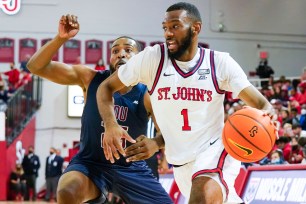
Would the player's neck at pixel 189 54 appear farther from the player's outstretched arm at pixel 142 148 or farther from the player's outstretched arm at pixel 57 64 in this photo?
the player's outstretched arm at pixel 57 64

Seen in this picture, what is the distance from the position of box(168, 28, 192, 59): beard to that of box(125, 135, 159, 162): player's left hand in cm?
73

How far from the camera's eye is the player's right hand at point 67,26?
5.25 m

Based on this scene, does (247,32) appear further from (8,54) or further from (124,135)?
(124,135)

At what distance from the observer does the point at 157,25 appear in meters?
26.3

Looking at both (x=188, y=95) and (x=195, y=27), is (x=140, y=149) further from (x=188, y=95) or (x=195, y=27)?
(x=195, y=27)

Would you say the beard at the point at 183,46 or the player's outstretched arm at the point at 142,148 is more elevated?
the beard at the point at 183,46

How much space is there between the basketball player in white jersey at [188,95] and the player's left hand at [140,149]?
1cm

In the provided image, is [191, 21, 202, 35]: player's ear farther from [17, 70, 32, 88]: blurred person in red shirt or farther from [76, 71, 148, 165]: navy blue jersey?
[17, 70, 32, 88]: blurred person in red shirt

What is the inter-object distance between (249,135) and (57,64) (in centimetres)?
215

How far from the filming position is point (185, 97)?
4.88 metres

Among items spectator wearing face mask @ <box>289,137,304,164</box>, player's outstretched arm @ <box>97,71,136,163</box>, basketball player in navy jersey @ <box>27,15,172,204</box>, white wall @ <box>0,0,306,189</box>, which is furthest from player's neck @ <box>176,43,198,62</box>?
white wall @ <box>0,0,306,189</box>

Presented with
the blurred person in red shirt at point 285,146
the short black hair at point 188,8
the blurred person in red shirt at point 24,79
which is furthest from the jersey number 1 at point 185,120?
the blurred person in red shirt at point 24,79

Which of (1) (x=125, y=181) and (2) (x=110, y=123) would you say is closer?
(2) (x=110, y=123)

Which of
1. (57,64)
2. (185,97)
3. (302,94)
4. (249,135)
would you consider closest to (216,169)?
(249,135)
